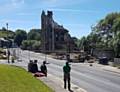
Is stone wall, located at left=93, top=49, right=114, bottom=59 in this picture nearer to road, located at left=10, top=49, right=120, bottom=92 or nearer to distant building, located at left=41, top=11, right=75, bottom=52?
road, located at left=10, top=49, right=120, bottom=92

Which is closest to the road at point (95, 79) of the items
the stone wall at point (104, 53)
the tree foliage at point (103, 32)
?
the stone wall at point (104, 53)

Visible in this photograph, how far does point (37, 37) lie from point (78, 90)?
17319 centimetres

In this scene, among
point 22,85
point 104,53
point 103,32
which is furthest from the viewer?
point 103,32

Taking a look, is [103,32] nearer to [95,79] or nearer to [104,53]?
[104,53]

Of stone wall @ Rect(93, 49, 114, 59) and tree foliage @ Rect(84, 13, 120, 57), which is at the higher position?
tree foliage @ Rect(84, 13, 120, 57)

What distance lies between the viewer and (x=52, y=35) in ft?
476

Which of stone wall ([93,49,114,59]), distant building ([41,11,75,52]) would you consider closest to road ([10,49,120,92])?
stone wall ([93,49,114,59])

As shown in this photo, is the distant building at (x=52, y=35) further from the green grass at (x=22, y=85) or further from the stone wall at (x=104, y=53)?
the green grass at (x=22, y=85)

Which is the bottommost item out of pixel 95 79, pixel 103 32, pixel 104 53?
pixel 95 79

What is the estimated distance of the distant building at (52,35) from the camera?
14425 cm

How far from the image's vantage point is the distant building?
Answer: 144 meters

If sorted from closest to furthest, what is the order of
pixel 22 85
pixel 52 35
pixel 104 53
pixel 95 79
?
pixel 22 85
pixel 95 79
pixel 104 53
pixel 52 35

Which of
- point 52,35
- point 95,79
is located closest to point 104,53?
point 95,79

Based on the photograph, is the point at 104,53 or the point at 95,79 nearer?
the point at 95,79
